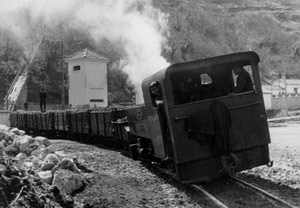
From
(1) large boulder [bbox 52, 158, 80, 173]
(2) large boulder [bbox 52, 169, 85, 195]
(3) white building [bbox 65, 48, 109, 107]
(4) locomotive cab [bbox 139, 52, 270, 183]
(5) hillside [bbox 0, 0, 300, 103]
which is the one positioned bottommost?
(2) large boulder [bbox 52, 169, 85, 195]

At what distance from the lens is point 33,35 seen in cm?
5531

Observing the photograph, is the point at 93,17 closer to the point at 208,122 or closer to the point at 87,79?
the point at 87,79

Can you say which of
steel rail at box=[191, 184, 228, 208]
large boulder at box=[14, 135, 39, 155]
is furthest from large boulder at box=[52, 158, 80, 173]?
large boulder at box=[14, 135, 39, 155]

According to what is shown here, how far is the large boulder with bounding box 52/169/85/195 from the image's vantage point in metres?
7.46

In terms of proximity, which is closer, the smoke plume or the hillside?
the hillside

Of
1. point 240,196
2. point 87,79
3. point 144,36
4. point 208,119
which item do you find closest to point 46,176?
point 208,119

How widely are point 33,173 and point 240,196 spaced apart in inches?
142

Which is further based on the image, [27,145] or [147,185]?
[27,145]

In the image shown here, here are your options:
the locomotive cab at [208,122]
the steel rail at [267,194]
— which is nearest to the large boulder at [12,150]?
the locomotive cab at [208,122]

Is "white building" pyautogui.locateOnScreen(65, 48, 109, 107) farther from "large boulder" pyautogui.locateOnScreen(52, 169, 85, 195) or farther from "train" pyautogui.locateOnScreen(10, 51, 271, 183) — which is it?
"large boulder" pyautogui.locateOnScreen(52, 169, 85, 195)

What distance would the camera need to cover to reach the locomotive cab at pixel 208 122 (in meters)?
7.25

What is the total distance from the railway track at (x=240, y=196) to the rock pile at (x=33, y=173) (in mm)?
2287

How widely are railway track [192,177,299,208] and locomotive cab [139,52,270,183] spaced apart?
298mm

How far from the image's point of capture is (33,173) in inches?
295
